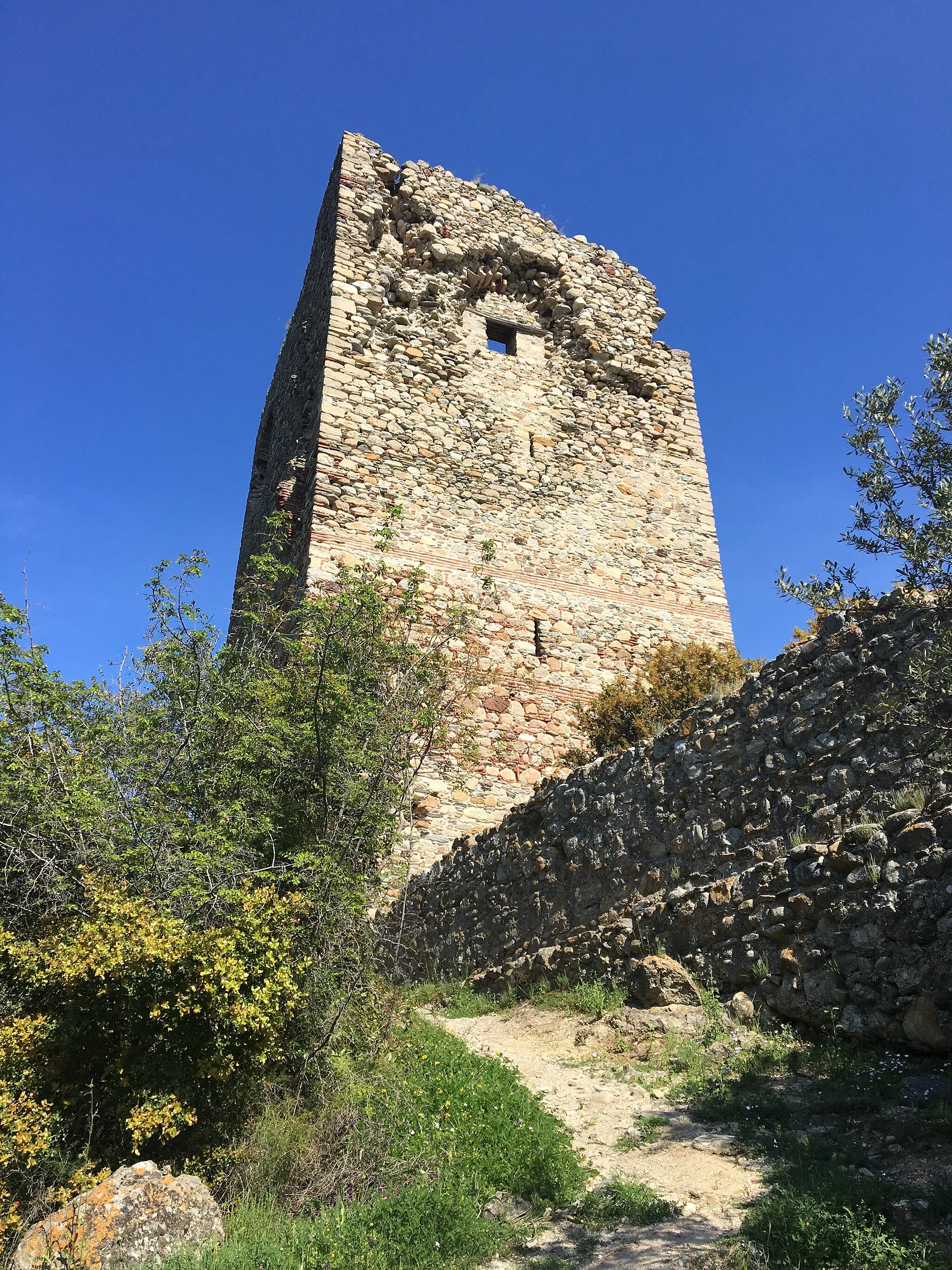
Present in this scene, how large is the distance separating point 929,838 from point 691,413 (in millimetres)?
10977

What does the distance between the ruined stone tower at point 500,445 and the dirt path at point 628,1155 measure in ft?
14.0

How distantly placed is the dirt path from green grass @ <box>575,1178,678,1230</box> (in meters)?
0.05

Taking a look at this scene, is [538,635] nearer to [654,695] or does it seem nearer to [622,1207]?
[654,695]

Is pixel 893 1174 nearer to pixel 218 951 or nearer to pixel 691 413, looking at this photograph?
pixel 218 951

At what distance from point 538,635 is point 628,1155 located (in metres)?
7.87

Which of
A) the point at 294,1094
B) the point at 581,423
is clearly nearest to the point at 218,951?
the point at 294,1094

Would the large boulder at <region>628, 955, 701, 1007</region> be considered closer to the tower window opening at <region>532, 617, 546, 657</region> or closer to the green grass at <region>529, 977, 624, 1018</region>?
the green grass at <region>529, 977, 624, 1018</region>

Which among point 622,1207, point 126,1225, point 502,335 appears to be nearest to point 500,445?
point 502,335

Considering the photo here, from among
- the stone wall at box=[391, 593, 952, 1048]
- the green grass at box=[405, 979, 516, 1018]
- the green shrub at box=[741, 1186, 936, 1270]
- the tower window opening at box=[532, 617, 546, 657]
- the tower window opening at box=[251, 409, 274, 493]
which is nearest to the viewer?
the green shrub at box=[741, 1186, 936, 1270]

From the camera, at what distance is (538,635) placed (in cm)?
1177

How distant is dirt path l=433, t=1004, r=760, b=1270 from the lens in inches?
138

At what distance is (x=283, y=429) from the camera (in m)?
14.1

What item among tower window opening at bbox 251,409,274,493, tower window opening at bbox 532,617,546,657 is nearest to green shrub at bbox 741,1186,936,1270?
tower window opening at bbox 532,617,546,657

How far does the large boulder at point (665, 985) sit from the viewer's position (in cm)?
561
